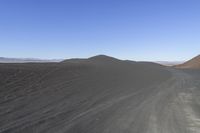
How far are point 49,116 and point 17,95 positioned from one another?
16.5 ft

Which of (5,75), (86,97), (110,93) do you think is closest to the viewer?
(86,97)

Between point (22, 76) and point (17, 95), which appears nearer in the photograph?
point (17, 95)

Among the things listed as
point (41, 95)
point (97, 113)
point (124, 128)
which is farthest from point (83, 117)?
point (41, 95)

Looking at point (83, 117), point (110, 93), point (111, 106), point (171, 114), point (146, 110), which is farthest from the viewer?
point (110, 93)

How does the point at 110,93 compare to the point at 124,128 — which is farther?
the point at 110,93

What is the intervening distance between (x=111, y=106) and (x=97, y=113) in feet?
4.88

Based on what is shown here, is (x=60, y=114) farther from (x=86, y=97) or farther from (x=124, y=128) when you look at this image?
(x=86, y=97)

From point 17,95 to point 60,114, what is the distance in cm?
495

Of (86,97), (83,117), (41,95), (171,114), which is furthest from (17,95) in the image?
(171,114)

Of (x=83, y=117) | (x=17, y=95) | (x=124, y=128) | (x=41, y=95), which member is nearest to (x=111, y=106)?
(x=83, y=117)

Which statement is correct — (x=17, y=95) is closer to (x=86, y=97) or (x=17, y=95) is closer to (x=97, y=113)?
(x=86, y=97)

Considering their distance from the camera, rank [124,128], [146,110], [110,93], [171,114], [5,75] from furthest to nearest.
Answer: [5,75], [110,93], [146,110], [171,114], [124,128]

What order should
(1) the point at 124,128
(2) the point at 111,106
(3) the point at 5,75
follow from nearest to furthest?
1. (1) the point at 124,128
2. (2) the point at 111,106
3. (3) the point at 5,75

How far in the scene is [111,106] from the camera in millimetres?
11641
